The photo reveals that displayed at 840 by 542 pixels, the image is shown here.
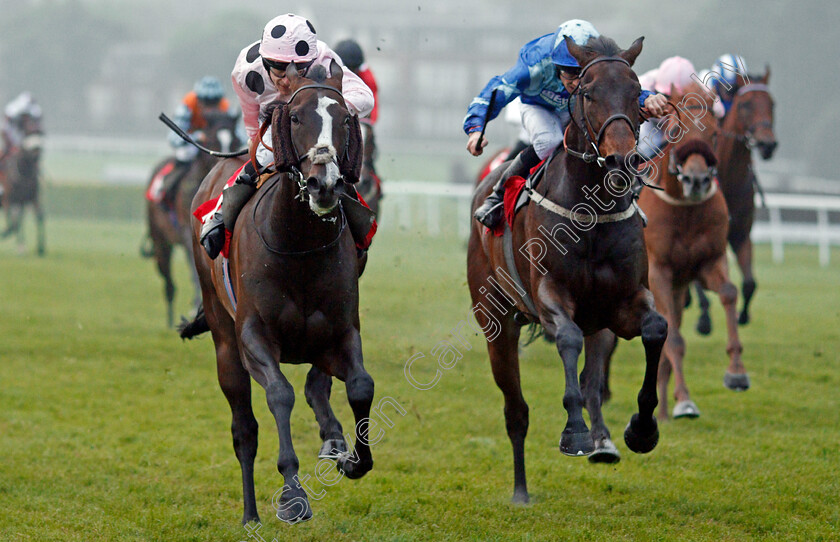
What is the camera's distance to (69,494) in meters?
5.53

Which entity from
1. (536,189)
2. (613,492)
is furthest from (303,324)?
(613,492)

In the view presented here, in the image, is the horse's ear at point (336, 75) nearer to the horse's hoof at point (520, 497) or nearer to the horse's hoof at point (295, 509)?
the horse's hoof at point (295, 509)

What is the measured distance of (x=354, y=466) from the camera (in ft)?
14.6

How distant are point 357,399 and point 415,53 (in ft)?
128

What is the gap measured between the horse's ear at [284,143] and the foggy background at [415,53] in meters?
18.1

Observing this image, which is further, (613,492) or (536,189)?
(613,492)

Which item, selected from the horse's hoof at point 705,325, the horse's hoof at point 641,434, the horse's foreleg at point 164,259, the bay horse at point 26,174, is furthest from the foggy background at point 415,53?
the horse's hoof at point 641,434

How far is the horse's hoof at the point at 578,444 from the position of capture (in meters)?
4.38

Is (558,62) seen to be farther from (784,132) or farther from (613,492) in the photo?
(784,132)

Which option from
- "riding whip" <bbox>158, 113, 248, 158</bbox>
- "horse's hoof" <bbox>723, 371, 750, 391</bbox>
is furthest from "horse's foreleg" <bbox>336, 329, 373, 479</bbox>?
"horse's hoof" <bbox>723, 371, 750, 391</bbox>

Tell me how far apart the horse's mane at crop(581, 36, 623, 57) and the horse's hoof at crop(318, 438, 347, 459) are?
2031 mm

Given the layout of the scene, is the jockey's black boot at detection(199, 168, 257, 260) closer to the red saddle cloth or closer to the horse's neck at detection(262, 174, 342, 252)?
the horse's neck at detection(262, 174, 342, 252)

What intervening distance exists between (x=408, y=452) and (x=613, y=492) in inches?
56.1

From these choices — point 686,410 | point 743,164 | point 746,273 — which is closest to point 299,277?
point 686,410
